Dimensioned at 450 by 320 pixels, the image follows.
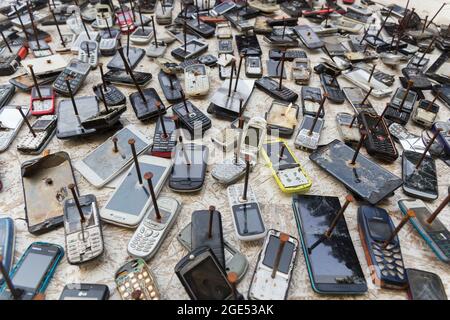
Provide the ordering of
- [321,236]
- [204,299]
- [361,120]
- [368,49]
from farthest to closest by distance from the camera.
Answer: [368,49]
[361,120]
[321,236]
[204,299]

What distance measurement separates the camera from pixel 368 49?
8.38ft

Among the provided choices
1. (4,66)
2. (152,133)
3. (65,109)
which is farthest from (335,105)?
(4,66)

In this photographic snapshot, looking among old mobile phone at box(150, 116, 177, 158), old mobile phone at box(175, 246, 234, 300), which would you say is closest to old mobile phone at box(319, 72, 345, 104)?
old mobile phone at box(150, 116, 177, 158)

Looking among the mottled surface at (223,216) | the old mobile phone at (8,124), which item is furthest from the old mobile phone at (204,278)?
the old mobile phone at (8,124)

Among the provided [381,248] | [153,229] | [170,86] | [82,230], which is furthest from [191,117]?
[381,248]

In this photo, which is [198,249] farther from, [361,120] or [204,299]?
[361,120]

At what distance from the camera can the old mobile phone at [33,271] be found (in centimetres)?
113

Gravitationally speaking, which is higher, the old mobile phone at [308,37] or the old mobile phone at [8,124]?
the old mobile phone at [308,37]

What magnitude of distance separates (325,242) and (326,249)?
30 millimetres

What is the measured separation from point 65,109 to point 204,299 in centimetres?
135

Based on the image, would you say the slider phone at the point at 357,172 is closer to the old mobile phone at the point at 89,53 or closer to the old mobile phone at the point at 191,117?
the old mobile phone at the point at 191,117

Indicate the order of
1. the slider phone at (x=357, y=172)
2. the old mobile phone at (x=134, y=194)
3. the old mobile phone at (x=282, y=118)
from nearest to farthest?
the old mobile phone at (x=134, y=194) < the slider phone at (x=357, y=172) < the old mobile phone at (x=282, y=118)

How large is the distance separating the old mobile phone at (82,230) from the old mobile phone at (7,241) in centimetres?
23

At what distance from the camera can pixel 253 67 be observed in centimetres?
223
